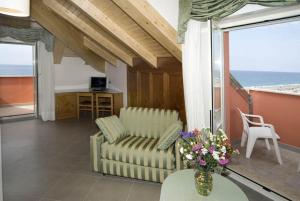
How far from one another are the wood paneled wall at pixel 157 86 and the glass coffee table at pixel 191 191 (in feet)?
7.47

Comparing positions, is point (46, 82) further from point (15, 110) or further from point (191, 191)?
point (191, 191)

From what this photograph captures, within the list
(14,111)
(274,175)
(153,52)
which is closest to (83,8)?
(153,52)

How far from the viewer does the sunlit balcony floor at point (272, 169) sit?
8.08ft

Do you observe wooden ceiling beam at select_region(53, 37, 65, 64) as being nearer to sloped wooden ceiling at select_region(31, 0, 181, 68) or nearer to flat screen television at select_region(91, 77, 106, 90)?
sloped wooden ceiling at select_region(31, 0, 181, 68)

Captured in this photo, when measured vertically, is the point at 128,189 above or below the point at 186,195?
below

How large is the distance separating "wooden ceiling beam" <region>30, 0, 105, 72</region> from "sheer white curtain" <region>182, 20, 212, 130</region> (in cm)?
279

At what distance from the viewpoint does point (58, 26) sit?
4.48 metres

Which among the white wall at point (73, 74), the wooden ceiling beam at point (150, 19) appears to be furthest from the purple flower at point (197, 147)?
the white wall at point (73, 74)

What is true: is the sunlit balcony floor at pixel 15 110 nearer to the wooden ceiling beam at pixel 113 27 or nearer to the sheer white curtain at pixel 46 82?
the sheer white curtain at pixel 46 82

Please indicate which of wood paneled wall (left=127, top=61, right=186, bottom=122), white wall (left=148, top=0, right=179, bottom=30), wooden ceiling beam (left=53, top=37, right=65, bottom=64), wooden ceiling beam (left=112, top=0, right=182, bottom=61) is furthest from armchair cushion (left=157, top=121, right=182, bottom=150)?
wooden ceiling beam (left=53, top=37, right=65, bottom=64)

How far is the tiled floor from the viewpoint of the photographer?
2.46m

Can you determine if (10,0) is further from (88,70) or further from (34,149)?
(88,70)

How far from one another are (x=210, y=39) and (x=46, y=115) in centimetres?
497

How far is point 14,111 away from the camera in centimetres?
651
